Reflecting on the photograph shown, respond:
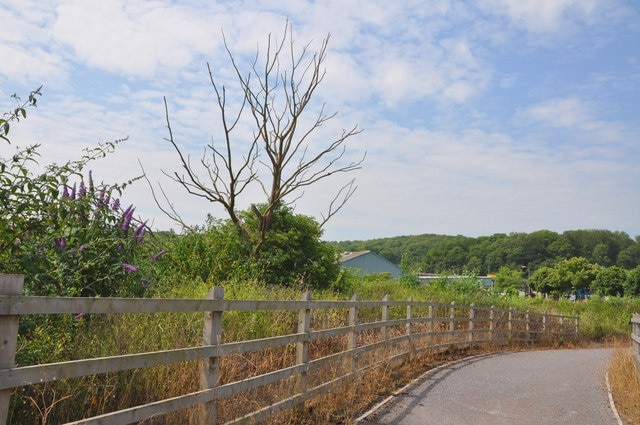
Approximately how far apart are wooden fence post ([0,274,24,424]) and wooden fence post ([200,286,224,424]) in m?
1.94

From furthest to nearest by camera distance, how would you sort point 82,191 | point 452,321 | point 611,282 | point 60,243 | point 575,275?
point 575,275, point 611,282, point 452,321, point 82,191, point 60,243

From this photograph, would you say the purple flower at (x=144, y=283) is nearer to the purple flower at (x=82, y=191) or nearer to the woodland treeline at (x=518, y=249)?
the purple flower at (x=82, y=191)

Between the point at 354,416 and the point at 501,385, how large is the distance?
15.3 feet

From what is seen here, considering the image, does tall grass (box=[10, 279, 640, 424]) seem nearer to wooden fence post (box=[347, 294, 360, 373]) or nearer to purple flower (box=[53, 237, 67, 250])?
wooden fence post (box=[347, 294, 360, 373])

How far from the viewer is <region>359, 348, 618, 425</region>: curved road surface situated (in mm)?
8557

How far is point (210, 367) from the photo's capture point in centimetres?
541

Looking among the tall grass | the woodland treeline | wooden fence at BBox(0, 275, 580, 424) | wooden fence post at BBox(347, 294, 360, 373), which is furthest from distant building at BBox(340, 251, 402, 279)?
wooden fence post at BBox(347, 294, 360, 373)

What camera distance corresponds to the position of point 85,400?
195 inches

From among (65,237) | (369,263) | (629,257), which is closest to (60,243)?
(65,237)

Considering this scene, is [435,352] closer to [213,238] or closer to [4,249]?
[213,238]

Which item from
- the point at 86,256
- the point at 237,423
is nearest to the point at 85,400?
the point at 237,423

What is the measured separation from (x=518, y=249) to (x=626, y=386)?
141 meters

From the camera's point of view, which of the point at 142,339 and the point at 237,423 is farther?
the point at 142,339

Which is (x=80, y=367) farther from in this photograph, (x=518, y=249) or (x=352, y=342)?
(x=518, y=249)
